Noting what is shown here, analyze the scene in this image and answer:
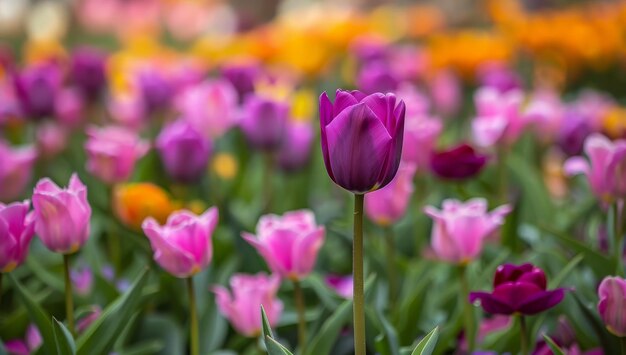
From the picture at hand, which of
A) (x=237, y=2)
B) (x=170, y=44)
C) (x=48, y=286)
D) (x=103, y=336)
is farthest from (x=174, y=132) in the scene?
(x=237, y=2)

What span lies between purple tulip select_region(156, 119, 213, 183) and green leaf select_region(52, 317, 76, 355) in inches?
27.8

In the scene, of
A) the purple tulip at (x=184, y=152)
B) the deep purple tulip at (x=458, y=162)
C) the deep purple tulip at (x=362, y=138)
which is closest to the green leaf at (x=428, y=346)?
the deep purple tulip at (x=362, y=138)

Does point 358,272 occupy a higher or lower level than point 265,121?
higher

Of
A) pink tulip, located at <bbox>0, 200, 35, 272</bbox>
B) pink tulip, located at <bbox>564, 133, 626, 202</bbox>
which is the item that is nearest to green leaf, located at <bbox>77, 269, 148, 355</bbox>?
pink tulip, located at <bbox>0, 200, 35, 272</bbox>

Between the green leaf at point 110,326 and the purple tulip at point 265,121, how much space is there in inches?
29.3

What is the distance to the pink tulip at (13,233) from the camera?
3.46 ft

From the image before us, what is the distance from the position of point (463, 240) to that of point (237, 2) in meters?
7.23

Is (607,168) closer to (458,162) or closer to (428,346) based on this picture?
(458,162)

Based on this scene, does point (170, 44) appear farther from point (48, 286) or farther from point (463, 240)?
point (463, 240)

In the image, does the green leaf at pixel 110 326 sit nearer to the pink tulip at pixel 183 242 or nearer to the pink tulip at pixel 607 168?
the pink tulip at pixel 183 242

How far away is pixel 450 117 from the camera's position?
3.10 m

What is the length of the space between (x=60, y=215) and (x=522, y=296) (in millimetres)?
612

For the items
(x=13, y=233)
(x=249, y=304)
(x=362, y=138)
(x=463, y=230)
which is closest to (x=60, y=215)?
(x=13, y=233)

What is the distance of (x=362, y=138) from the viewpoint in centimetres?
90
